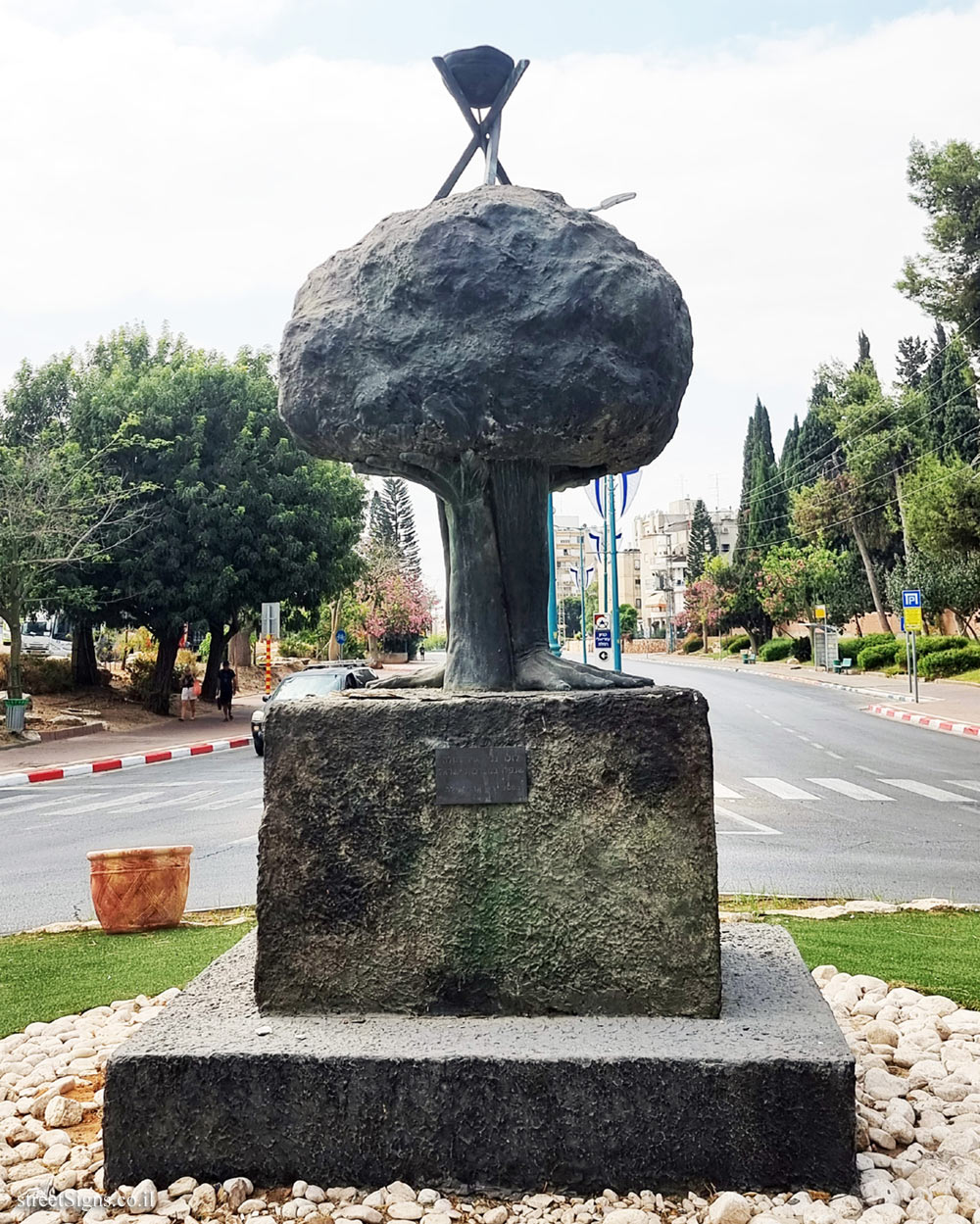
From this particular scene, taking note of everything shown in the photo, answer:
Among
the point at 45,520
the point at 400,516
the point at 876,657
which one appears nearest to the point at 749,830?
the point at 45,520

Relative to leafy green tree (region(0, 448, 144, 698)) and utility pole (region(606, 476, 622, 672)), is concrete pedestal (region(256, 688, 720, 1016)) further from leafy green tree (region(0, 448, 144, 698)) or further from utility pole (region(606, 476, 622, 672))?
utility pole (region(606, 476, 622, 672))

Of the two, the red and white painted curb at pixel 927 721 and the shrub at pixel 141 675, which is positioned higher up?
Result: the shrub at pixel 141 675

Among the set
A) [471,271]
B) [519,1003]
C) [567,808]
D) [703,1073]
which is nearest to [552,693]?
[567,808]

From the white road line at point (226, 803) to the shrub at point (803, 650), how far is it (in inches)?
1475

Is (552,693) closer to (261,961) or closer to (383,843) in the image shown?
(383,843)

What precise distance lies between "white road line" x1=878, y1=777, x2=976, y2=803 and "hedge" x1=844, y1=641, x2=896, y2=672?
2560cm

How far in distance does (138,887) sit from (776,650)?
46.3 metres

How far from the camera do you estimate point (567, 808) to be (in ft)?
10.9

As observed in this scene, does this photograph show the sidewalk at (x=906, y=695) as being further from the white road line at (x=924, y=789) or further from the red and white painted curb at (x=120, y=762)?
the red and white painted curb at (x=120, y=762)

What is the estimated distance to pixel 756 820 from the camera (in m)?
10.2

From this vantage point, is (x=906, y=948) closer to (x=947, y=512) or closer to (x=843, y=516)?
(x=947, y=512)

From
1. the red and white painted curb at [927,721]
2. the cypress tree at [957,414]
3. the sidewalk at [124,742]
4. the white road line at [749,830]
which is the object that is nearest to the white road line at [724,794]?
the white road line at [749,830]

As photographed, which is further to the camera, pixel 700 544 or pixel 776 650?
pixel 700 544

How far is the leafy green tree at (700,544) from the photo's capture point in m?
73.2
